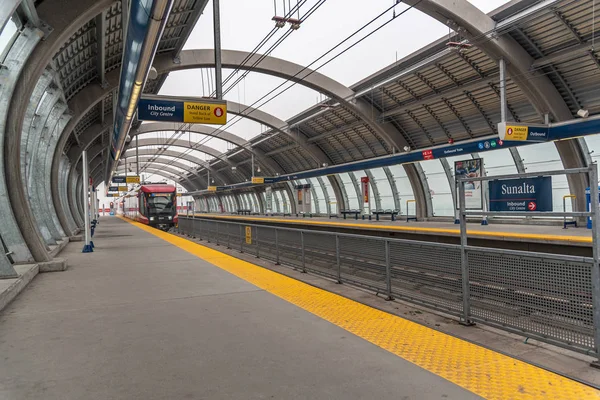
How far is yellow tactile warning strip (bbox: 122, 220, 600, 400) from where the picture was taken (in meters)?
3.13

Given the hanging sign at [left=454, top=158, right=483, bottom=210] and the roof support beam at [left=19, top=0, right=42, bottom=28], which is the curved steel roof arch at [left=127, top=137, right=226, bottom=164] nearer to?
the hanging sign at [left=454, top=158, right=483, bottom=210]

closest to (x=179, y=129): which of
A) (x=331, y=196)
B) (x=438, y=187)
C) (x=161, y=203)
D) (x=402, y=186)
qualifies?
(x=161, y=203)

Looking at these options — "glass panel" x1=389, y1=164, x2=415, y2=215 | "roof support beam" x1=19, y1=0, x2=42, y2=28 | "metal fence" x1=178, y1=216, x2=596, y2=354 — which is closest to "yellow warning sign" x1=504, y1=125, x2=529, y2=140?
"metal fence" x1=178, y1=216, x2=596, y2=354

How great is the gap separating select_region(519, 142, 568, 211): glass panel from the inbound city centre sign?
1396cm

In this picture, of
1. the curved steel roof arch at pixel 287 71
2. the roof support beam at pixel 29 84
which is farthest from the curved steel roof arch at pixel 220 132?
the roof support beam at pixel 29 84

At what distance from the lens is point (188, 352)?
400cm

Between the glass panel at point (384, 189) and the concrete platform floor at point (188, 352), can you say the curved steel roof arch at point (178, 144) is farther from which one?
the concrete platform floor at point (188, 352)

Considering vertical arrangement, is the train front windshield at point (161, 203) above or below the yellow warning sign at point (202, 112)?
below

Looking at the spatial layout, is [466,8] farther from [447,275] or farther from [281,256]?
[447,275]

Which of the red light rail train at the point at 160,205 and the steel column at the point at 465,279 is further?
the red light rail train at the point at 160,205

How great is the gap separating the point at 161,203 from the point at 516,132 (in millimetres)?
22995

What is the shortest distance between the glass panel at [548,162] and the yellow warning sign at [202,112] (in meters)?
13.7

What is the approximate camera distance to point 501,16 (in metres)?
15.1

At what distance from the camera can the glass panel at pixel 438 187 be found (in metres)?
24.0
